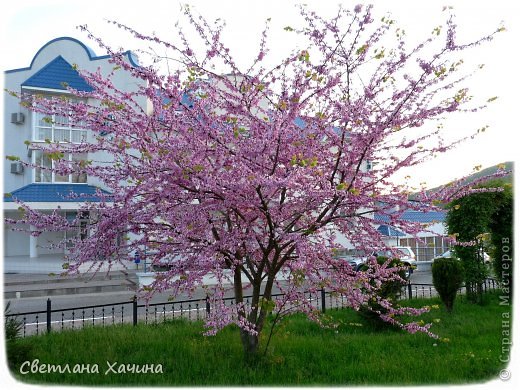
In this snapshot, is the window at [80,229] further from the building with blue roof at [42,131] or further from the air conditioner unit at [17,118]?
the air conditioner unit at [17,118]

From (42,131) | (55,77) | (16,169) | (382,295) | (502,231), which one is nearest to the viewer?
(382,295)

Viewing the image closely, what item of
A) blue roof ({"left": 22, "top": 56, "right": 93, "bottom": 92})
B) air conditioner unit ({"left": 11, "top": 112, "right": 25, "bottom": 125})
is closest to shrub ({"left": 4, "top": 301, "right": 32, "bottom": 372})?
blue roof ({"left": 22, "top": 56, "right": 93, "bottom": 92})

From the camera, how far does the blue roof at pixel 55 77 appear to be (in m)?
20.4

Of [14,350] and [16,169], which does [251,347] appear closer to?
[14,350]

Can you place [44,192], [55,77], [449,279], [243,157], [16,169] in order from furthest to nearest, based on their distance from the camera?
[16,169]
[55,77]
[44,192]
[449,279]
[243,157]

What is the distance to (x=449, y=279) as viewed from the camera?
29.6 feet

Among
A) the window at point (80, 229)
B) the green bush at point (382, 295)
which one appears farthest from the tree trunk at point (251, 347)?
the green bush at point (382, 295)

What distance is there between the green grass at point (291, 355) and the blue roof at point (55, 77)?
54.4 ft

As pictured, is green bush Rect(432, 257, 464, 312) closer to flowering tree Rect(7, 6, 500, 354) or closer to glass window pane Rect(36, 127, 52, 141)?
flowering tree Rect(7, 6, 500, 354)

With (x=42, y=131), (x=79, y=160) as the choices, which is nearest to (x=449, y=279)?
(x=79, y=160)

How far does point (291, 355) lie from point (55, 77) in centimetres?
2017

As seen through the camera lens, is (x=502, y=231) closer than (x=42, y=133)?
Yes

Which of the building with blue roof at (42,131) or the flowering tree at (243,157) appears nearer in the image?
the flowering tree at (243,157)

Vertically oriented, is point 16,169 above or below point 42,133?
below
